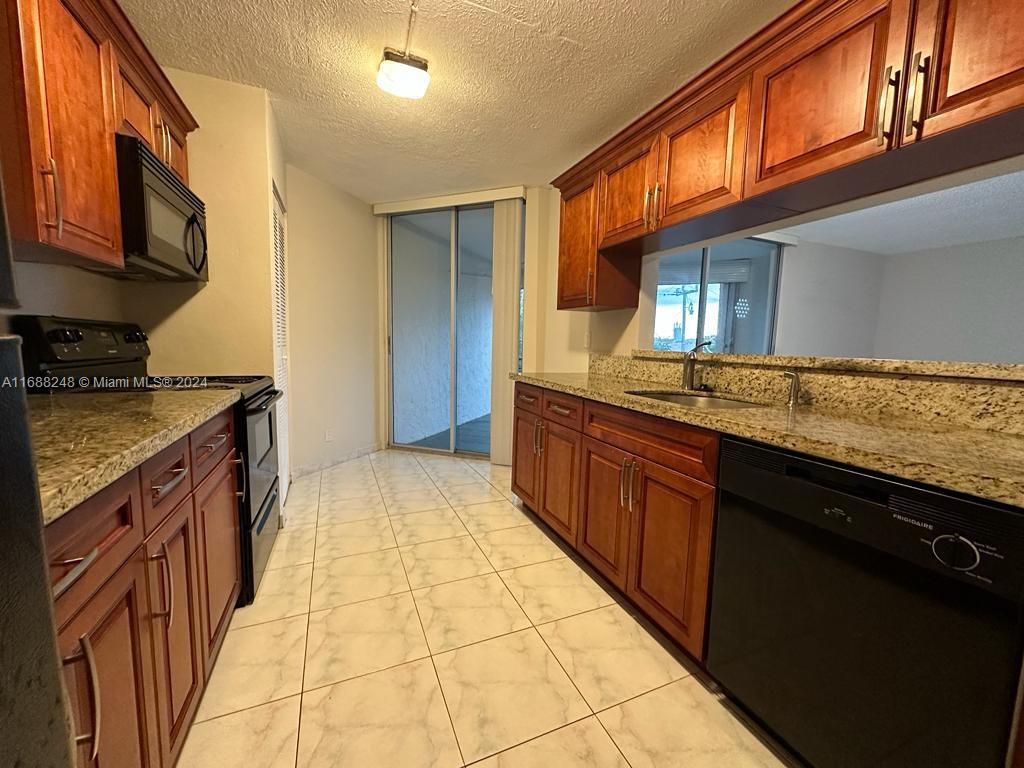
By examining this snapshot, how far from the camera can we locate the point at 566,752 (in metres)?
1.16

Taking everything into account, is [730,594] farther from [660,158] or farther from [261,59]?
[261,59]

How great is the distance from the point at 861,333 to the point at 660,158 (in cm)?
216

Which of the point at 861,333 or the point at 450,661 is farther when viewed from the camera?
the point at 861,333

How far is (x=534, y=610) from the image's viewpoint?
176cm

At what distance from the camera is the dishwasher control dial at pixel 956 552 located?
2.47 ft

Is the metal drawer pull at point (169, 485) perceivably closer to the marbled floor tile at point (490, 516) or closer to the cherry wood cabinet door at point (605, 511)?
the cherry wood cabinet door at point (605, 511)

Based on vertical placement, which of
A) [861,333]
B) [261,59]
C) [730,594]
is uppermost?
[261,59]

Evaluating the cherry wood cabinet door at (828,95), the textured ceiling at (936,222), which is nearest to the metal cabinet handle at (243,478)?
the cherry wood cabinet door at (828,95)

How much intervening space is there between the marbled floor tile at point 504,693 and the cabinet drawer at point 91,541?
1.01m

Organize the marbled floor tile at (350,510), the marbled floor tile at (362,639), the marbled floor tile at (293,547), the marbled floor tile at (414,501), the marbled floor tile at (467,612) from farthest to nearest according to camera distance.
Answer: the marbled floor tile at (414,501)
the marbled floor tile at (350,510)
the marbled floor tile at (293,547)
the marbled floor tile at (467,612)
the marbled floor tile at (362,639)

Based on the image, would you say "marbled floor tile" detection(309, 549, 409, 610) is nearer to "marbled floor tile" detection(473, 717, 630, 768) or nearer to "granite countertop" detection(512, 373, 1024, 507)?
"marbled floor tile" detection(473, 717, 630, 768)

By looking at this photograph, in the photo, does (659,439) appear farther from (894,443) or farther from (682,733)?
(682,733)

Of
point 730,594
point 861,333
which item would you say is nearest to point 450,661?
point 730,594

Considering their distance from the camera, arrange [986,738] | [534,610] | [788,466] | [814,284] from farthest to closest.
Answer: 1. [814,284]
2. [534,610]
3. [788,466]
4. [986,738]
